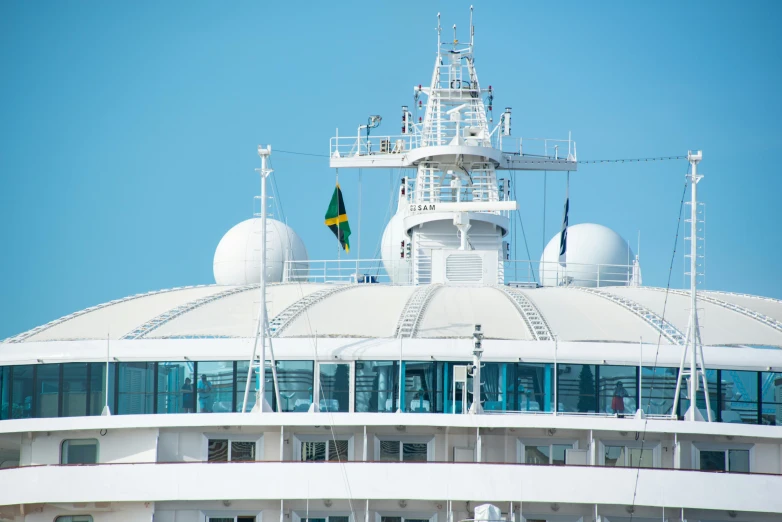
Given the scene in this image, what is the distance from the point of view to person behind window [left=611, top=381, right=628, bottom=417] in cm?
3697

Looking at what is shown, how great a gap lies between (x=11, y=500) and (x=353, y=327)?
12492 millimetres

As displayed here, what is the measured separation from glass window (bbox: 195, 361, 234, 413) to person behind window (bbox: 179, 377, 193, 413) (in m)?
0.24

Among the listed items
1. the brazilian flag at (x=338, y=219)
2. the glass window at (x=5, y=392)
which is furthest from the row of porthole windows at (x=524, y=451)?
the brazilian flag at (x=338, y=219)

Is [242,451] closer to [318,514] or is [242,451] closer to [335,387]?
[318,514]

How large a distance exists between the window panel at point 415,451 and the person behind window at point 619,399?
6343mm

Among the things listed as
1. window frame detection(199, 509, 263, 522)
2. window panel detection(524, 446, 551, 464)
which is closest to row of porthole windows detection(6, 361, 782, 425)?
window panel detection(524, 446, 551, 464)

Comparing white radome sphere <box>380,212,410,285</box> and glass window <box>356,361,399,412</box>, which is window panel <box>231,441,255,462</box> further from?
white radome sphere <box>380,212,410,285</box>

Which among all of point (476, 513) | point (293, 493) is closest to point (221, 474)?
point (293, 493)

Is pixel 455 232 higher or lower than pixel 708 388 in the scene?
higher

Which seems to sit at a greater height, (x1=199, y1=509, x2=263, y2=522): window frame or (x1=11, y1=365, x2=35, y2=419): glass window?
(x1=11, y1=365, x2=35, y2=419): glass window

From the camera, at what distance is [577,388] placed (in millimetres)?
37062

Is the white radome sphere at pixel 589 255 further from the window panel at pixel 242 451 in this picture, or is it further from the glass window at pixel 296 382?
the window panel at pixel 242 451

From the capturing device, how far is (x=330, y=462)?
34250mm

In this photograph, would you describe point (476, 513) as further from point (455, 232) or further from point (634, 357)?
point (455, 232)
